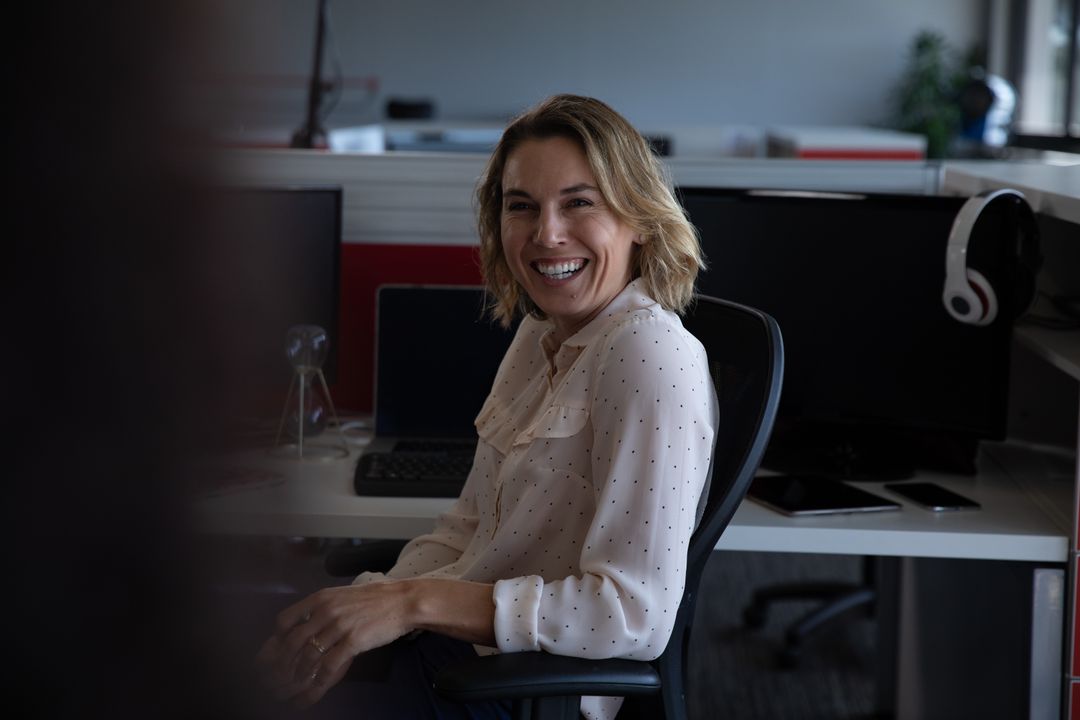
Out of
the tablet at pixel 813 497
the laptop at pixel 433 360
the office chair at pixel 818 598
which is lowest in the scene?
the office chair at pixel 818 598

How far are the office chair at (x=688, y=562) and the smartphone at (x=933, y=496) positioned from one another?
49 centimetres

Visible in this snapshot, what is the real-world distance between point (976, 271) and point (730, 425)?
53 cm

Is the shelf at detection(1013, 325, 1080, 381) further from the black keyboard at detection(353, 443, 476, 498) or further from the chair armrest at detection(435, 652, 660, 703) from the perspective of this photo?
the black keyboard at detection(353, 443, 476, 498)

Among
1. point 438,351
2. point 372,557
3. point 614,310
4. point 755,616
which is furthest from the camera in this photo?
point 755,616

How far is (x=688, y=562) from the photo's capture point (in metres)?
1.25

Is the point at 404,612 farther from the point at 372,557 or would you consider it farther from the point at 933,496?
the point at 933,496

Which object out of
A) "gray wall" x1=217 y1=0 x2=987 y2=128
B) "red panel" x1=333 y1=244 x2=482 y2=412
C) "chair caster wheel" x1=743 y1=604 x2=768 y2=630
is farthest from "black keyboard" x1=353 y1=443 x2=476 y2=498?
"gray wall" x1=217 y1=0 x2=987 y2=128

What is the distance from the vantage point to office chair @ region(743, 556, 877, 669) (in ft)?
9.54

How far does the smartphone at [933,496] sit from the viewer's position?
1678mm

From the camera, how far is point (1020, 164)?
7.54ft

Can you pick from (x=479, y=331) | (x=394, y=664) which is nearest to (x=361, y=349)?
(x=479, y=331)

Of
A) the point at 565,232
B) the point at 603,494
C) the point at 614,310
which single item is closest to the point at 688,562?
the point at 603,494

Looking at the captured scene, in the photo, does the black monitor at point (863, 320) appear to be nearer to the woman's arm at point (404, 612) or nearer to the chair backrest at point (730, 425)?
the chair backrest at point (730, 425)

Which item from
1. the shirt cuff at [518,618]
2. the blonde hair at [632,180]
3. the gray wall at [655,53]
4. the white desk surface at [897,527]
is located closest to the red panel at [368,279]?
the white desk surface at [897,527]
